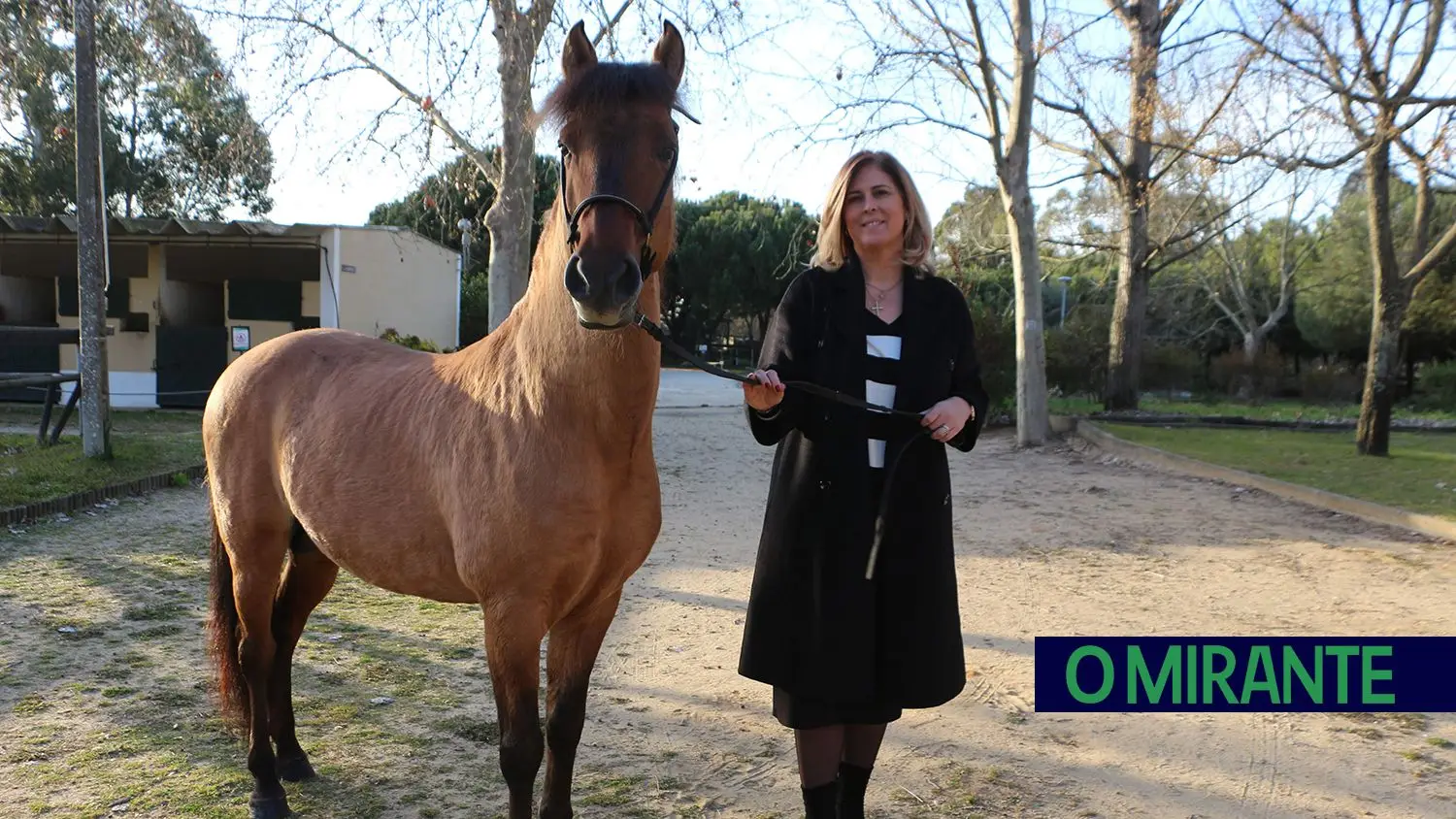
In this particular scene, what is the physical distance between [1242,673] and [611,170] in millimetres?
2090

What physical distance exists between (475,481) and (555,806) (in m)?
0.95

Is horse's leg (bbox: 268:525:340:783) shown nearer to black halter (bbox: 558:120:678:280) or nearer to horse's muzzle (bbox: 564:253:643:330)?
black halter (bbox: 558:120:678:280)

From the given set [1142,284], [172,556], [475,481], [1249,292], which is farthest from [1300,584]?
[1249,292]

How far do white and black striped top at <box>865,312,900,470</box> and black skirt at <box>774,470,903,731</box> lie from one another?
61mm

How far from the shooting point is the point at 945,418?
1979 mm

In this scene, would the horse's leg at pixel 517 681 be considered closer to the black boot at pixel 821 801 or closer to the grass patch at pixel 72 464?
the black boot at pixel 821 801

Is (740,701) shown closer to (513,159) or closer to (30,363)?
(513,159)

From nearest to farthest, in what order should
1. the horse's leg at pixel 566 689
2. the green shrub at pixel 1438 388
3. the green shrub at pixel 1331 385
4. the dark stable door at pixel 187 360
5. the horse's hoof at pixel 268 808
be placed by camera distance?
the horse's leg at pixel 566 689
the horse's hoof at pixel 268 808
the dark stable door at pixel 187 360
the green shrub at pixel 1438 388
the green shrub at pixel 1331 385

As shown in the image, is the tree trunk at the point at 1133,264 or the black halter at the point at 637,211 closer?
the black halter at the point at 637,211

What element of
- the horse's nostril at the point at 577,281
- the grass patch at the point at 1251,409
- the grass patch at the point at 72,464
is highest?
the horse's nostril at the point at 577,281

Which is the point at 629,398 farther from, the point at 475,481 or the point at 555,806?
the point at 555,806

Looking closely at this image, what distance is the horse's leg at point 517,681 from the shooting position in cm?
204

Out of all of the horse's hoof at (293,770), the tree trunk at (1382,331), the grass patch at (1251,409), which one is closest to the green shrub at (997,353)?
the grass patch at (1251,409)

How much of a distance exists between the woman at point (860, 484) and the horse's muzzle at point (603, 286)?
434mm
